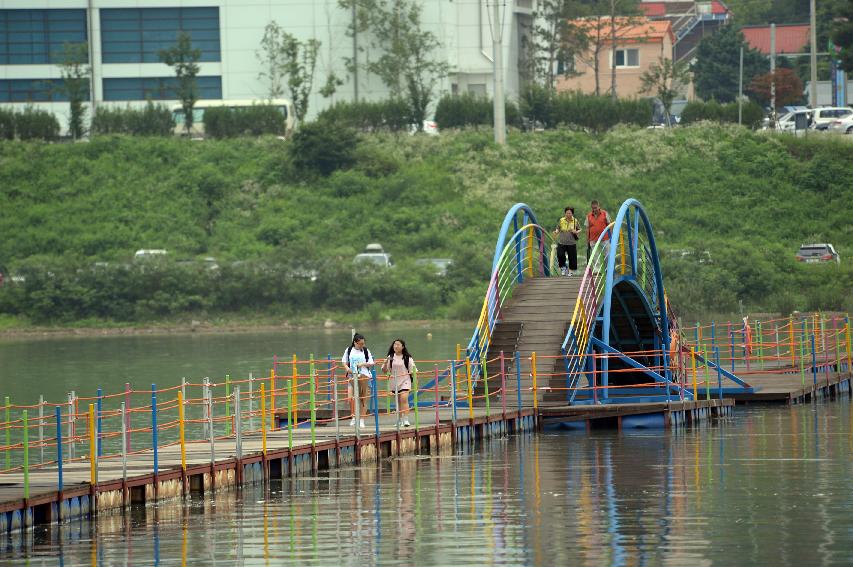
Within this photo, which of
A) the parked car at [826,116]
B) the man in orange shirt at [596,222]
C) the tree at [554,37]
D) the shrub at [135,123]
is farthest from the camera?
the tree at [554,37]

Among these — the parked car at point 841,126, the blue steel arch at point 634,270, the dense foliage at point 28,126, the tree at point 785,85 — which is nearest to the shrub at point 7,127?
the dense foliage at point 28,126

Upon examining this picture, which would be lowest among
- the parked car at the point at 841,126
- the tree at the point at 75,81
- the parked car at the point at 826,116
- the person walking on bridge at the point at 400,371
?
the person walking on bridge at the point at 400,371

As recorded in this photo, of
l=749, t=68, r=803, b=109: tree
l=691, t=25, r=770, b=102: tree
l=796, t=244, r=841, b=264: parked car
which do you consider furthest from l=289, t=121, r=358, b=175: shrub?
l=691, t=25, r=770, b=102: tree

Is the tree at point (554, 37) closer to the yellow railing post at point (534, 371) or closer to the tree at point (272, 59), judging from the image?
the tree at point (272, 59)

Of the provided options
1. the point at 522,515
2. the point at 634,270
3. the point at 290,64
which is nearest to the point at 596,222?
the point at 634,270

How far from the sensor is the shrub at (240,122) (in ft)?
297

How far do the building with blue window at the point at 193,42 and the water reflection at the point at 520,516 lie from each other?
6188 cm

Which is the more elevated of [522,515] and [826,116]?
[826,116]

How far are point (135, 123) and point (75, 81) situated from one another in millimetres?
3667

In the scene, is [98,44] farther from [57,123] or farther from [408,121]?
[408,121]

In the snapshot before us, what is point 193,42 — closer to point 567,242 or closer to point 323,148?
point 323,148

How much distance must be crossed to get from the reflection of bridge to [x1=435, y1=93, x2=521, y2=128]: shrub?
4709 centimetres

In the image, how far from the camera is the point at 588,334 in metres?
37.9

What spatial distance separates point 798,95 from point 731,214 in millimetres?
28434
